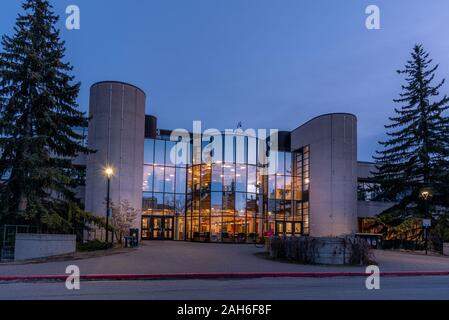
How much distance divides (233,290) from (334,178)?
99.0 feet

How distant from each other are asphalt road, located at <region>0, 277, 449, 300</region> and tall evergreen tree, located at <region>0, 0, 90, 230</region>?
9.40m

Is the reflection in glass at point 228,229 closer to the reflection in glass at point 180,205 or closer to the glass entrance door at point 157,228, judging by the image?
the reflection in glass at point 180,205

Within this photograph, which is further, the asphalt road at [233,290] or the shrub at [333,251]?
the shrub at [333,251]

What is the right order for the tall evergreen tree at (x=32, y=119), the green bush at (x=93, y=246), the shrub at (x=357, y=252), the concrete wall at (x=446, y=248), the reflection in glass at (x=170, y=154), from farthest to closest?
the reflection in glass at (x=170, y=154) → the concrete wall at (x=446, y=248) → the green bush at (x=93, y=246) → the tall evergreen tree at (x=32, y=119) → the shrub at (x=357, y=252)

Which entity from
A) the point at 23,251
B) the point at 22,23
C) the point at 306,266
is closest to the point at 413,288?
the point at 306,266

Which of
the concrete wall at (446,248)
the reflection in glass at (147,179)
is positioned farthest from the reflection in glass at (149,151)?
the concrete wall at (446,248)

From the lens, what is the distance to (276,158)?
42.8 metres

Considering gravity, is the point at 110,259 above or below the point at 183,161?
below

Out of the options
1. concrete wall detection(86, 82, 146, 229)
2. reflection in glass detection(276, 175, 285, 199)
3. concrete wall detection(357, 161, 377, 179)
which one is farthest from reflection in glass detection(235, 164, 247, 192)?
concrete wall detection(357, 161, 377, 179)

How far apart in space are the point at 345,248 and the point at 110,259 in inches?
423

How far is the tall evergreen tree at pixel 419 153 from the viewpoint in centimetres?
3547

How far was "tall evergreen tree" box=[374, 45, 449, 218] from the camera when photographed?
3547cm

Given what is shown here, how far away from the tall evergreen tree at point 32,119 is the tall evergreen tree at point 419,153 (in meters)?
28.1
